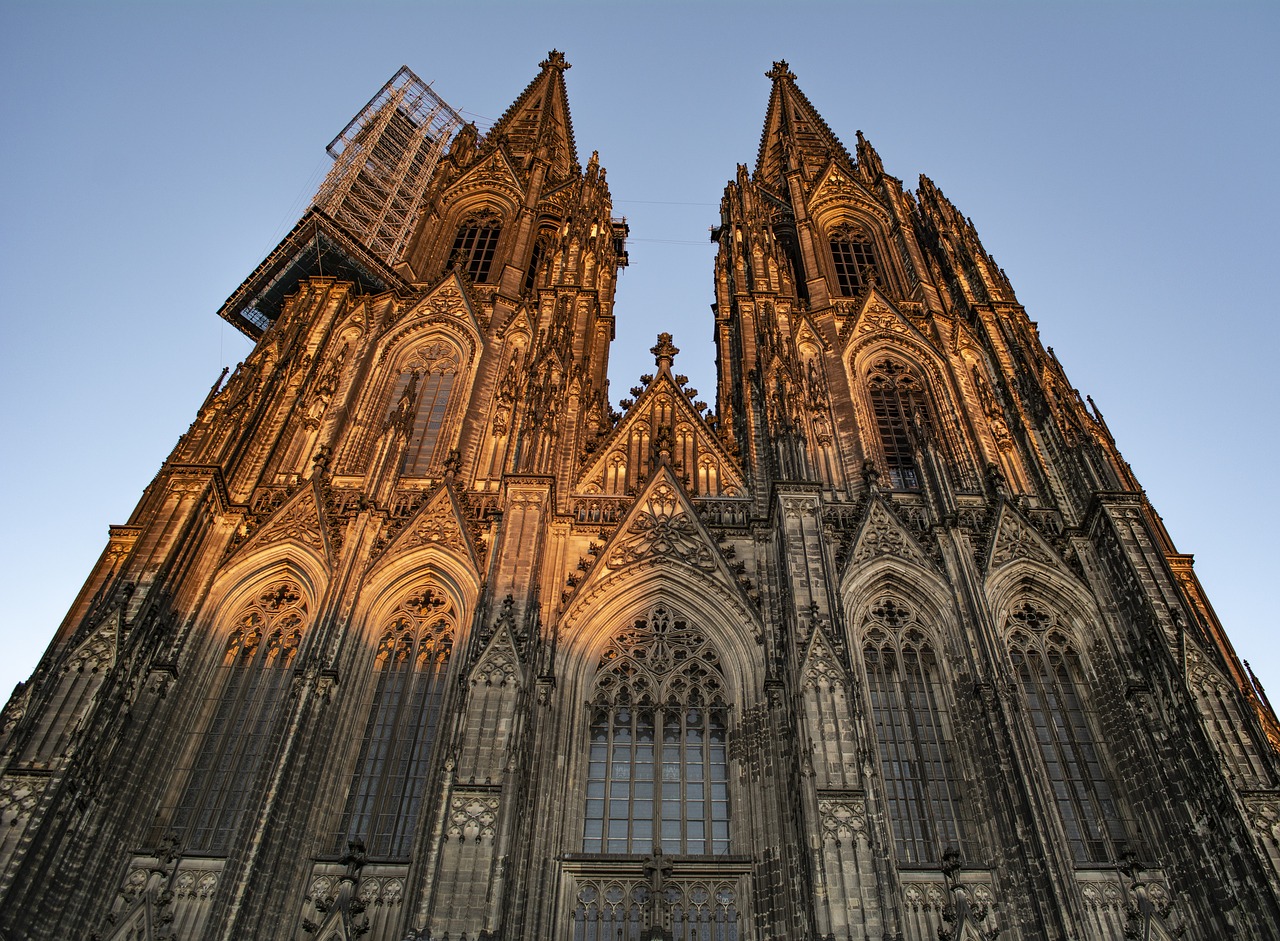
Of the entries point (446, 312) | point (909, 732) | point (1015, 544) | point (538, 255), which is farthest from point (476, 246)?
point (909, 732)

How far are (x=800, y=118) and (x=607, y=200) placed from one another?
41.8 ft

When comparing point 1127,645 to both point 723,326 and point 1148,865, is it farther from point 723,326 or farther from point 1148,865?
point 723,326

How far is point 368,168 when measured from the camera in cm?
4191

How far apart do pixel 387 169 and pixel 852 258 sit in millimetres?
19586

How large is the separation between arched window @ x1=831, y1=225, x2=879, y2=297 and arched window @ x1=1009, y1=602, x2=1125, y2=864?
558 inches

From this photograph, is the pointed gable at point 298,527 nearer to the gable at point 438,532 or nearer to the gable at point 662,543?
the gable at point 438,532

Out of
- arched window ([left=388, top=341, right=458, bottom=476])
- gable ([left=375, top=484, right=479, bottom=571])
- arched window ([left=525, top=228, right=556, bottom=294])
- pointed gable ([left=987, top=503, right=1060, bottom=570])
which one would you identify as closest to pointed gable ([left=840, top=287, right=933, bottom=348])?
pointed gable ([left=987, top=503, right=1060, bottom=570])

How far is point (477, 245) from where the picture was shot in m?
35.3

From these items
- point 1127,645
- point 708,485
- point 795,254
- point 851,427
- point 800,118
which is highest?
point 800,118

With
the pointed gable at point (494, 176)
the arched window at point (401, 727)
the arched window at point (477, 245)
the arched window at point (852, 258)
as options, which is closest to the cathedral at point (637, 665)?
the arched window at point (401, 727)

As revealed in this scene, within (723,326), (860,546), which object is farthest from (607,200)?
(860,546)

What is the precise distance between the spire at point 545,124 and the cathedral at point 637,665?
13.1 meters

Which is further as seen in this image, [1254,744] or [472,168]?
[472,168]

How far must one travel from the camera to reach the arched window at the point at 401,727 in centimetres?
1819
